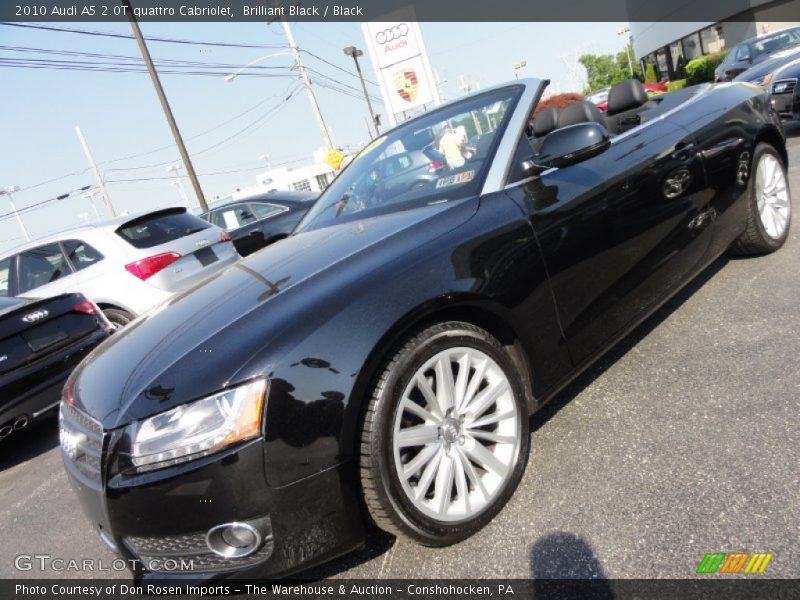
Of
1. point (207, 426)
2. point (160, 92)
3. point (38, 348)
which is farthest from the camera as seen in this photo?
point (160, 92)

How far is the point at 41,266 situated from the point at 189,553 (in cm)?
554

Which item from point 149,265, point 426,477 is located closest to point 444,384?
point 426,477

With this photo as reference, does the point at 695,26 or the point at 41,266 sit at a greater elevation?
the point at 695,26

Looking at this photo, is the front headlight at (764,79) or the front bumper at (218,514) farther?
the front headlight at (764,79)

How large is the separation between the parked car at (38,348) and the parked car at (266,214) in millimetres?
3550

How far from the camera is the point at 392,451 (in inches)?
67.1

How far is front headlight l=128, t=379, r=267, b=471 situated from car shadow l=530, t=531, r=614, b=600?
3.22 ft

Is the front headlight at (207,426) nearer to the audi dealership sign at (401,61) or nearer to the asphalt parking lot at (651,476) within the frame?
the asphalt parking lot at (651,476)

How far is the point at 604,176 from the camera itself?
8.27 ft

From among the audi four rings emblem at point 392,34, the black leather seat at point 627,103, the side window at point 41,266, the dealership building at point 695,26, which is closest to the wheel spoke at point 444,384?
the black leather seat at point 627,103

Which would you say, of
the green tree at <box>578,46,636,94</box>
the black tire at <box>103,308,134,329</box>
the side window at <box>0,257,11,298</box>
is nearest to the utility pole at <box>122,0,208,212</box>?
the side window at <box>0,257,11,298</box>

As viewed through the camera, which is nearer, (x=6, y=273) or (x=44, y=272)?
(x=44, y=272)

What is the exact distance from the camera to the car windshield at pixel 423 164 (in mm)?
2445

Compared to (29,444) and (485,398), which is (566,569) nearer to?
(485,398)
